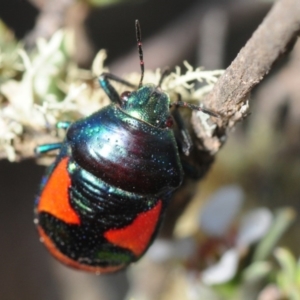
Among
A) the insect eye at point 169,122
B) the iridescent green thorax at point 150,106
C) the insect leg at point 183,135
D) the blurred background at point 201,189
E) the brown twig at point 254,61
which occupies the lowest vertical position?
the blurred background at point 201,189

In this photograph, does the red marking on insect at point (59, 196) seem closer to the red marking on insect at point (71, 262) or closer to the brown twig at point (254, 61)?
the red marking on insect at point (71, 262)

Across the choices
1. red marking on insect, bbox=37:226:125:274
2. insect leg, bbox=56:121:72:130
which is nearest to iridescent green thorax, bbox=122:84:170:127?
insect leg, bbox=56:121:72:130

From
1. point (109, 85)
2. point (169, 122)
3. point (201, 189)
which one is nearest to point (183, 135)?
point (169, 122)

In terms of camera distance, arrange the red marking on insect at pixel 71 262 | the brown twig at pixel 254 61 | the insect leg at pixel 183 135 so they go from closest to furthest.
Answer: the brown twig at pixel 254 61
the insect leg at pixel 183 135
the red marking on insect at pixel 71 262

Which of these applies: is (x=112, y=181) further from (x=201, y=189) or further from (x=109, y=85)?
(x=201, y=189)

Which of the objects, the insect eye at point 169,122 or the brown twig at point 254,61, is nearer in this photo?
the brown twig at point 254,61

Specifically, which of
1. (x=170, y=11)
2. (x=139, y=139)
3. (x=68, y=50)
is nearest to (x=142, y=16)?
(x=170, y=11)

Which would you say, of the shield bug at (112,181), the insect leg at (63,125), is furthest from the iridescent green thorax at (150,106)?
the insect leg at (63,125)

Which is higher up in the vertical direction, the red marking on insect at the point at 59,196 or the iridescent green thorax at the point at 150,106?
the iridescent green thorax at the point at 150,106
